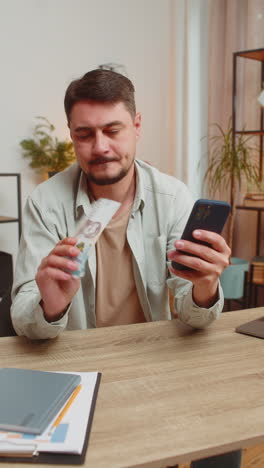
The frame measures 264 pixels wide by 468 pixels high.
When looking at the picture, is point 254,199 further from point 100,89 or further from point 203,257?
point 203,257

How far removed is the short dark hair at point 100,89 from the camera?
1354 millimetres

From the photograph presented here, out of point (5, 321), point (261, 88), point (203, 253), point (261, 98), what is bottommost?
point (5, 321)

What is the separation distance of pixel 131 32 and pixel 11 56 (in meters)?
1.09

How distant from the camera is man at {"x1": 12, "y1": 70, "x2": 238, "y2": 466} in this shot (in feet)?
4.43

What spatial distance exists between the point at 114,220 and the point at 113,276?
17cm

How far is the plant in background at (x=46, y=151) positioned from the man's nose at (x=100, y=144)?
99.9 inches

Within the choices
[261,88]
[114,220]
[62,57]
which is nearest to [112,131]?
[114,220]

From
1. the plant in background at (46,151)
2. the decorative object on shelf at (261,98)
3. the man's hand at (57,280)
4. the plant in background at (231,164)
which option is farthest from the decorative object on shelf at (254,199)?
the man's hand at (57,280)

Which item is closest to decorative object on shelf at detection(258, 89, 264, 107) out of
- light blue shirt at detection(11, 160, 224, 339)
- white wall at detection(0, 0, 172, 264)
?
white wall at detection(0, 0, 172, 264)

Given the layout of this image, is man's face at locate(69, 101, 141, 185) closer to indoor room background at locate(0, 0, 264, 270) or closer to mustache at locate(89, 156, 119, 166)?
mustache at locate(89, 156, 119, 166)

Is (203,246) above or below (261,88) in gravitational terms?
below

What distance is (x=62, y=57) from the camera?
3.97m

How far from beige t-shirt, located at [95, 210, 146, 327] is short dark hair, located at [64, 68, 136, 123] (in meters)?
0.37

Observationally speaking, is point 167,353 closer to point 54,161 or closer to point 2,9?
point 54,161
